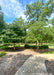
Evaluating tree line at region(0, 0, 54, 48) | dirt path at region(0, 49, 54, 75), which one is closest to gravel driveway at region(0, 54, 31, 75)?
dirt path at region(0, 49, 54, 75)

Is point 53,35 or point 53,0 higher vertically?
point 53,0

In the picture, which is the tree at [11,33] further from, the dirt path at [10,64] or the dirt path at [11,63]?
the dirt path at [10,64]

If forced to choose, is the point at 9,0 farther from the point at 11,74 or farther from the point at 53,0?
the point at 53,0

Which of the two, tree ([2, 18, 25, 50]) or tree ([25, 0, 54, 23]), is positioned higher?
tree ([25, 0, 54, 23])

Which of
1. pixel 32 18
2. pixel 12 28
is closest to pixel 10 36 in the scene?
pixel 12 28

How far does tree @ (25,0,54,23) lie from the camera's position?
40.7 feet

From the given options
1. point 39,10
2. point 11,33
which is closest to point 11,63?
point 11,33

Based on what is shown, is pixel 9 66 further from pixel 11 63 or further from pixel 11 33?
pixel 11 33

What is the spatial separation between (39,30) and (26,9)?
31.5 ft

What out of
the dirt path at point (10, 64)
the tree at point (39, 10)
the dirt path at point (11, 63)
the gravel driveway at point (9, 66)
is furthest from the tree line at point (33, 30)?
the gravel driveway at point (9, 66)

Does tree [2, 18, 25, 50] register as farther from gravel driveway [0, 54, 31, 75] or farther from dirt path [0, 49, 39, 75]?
gravel driveway [0, 54, 31, 75]

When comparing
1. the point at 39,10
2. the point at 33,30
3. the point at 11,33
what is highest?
the point at 39,10

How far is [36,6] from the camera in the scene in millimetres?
13031

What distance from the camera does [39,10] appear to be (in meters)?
13.6
